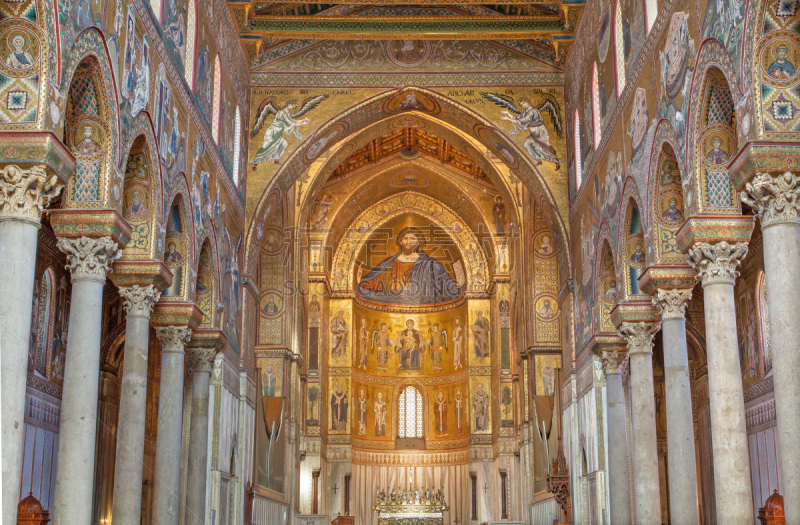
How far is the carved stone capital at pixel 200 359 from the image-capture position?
19.6 meters

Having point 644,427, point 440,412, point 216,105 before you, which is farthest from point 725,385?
point 440,412

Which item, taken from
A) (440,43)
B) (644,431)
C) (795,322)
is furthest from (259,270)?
(795,322)

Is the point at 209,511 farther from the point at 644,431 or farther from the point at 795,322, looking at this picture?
the point at 795,322

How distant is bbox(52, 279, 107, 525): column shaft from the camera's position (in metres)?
12.1

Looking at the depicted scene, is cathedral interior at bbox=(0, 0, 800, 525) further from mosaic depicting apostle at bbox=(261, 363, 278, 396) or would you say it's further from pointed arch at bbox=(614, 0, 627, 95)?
mosaic depicting apostle at bbox=(261, 363, 278, 396)

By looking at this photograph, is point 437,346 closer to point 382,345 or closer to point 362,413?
point 382,345

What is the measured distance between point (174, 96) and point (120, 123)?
11.6 ft

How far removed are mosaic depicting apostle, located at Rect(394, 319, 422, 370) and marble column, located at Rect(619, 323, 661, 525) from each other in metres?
23.3

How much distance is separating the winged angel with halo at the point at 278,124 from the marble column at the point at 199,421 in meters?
6.69

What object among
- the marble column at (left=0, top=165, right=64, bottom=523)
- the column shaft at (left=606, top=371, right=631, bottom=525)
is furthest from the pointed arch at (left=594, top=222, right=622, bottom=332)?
the marble column at (left=0, top=165, right=64, bottom=523)

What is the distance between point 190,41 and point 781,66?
11765mm

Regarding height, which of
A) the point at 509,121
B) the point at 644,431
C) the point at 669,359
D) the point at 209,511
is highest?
the point at 509,121

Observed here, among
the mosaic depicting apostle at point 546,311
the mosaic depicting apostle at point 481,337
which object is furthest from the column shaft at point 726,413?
the mosaic depicting apostle at point 481,337

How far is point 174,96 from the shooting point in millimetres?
16734
